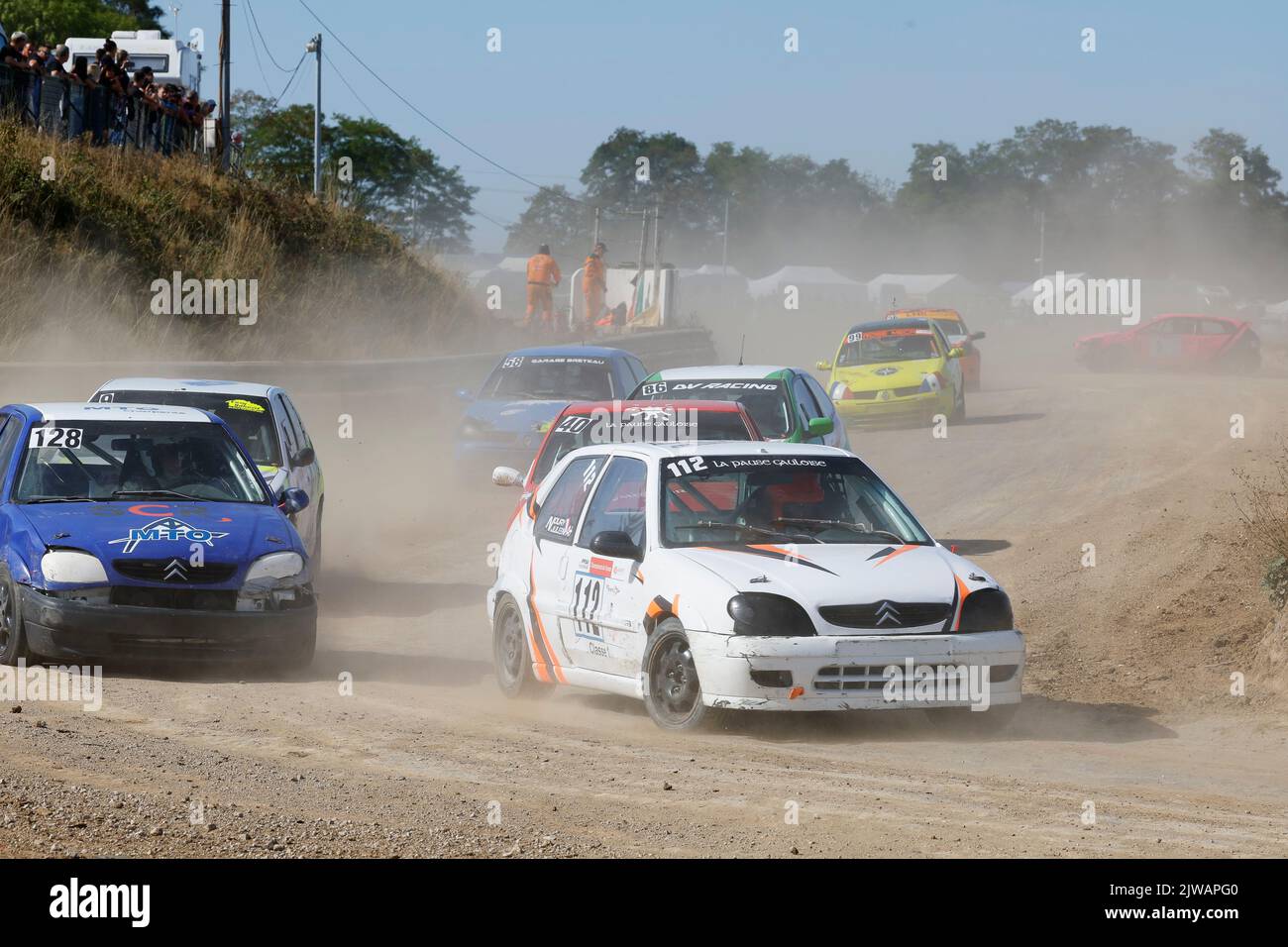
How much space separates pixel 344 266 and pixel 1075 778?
2473 centimetres

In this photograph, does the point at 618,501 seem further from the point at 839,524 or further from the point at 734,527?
the point at 839,524

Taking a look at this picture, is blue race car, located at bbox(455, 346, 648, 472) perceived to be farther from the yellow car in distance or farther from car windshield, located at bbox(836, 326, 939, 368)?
car windshield, located at bbox(836, 326, 939, 368)

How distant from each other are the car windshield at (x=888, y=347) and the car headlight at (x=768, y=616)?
62.2ft

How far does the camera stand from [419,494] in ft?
64.8

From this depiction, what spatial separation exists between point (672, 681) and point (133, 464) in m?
4.17

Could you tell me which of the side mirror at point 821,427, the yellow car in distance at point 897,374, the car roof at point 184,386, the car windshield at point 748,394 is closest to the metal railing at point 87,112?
the yellow car in distance at point 897,374

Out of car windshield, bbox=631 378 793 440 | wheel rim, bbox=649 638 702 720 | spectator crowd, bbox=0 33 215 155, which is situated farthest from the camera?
spectator crowd, bbox=0 33 215 155

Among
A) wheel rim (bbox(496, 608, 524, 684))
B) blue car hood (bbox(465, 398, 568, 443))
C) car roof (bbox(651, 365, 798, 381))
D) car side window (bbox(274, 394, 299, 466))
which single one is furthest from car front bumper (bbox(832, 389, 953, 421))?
wheel rim (bbox(496, 608, 524, 684))

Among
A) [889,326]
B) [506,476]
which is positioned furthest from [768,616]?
[889,326]

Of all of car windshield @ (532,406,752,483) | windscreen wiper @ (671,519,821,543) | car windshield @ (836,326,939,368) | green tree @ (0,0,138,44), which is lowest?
windscreen wiper @ (671,519,821,543)

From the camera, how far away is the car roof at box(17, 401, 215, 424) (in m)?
10.9

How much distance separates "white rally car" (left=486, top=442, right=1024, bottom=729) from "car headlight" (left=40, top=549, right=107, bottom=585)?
7.46 feet
